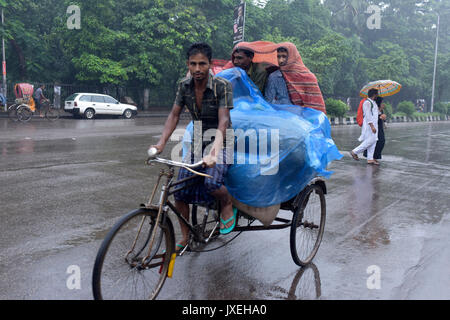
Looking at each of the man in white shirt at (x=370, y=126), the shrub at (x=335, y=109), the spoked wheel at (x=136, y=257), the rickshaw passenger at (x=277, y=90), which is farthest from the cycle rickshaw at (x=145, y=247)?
the shrub at (x=335, y=109)

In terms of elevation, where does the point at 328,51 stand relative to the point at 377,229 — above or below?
above

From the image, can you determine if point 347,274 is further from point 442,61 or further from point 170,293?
point 442,61

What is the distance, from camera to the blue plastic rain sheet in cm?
386

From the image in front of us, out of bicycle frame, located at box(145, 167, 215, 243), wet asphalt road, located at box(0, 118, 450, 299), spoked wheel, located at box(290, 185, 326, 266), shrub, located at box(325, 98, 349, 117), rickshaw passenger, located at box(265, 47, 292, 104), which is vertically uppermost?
rickshaw passenger, located at box(265, 47, 292, 104)

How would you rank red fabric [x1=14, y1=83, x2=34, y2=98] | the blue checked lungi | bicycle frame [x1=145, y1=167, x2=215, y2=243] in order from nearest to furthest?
bicycle frame [x1=145, y1=167, x2=215, y2=243], the blue checked lungi, red fabric [x1=14, y1=83, x2=34, y2=98]

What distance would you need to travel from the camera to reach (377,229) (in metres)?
5.43

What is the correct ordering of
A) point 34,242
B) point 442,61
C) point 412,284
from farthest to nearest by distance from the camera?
1. point 442,61
2. point 34,242
3. point 412,284

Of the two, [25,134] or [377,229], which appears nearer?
[377,229]

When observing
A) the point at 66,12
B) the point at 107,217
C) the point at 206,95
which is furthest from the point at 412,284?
the point at 66,12

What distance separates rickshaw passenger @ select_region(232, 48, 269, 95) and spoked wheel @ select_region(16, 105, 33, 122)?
646 inches

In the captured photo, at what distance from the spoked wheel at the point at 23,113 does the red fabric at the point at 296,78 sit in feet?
53.4

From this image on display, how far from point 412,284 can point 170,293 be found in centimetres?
197

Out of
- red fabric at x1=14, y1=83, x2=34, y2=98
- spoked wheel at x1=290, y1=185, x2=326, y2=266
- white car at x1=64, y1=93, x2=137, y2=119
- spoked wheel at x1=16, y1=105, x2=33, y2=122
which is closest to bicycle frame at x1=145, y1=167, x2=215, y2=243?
spoked wheel at x1=290, y1=185, x2=326, y2=266

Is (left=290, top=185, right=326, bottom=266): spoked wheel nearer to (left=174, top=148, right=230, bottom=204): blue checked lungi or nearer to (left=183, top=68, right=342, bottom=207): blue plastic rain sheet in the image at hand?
(left=183, top=68, right=342, bottom=207): blue plastic rain sheet
